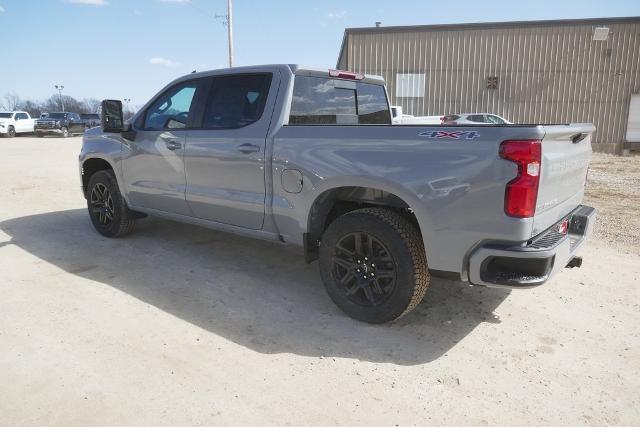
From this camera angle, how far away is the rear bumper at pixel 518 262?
2.82 metres

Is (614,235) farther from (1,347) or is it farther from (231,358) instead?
(1,347)

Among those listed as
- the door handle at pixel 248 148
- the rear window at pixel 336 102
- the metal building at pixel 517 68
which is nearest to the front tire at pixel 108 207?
the door handle at pixel 248 148

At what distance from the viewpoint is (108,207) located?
5.73 metres

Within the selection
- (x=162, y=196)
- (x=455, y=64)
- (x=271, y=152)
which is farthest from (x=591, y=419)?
(x=455, y=64)

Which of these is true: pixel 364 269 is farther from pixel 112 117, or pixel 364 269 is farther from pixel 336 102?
pixel 112 117

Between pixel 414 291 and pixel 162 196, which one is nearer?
pixel 414 291

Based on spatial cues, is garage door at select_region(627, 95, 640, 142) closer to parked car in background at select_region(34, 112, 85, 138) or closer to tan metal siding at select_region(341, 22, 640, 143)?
tan metal siding at select_region(341, 22, 640, 143)

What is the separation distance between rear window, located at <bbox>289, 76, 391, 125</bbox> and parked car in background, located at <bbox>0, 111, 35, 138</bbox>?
30240mm

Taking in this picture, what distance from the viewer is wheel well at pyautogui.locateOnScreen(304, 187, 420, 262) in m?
3.51

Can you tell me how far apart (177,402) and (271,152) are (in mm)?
1997

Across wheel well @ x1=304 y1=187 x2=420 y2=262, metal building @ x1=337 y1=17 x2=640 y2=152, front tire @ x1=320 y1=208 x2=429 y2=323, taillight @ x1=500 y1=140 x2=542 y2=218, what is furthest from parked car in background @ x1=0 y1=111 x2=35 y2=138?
taillight @ x1=500 y1=140 x2=542 y2=218

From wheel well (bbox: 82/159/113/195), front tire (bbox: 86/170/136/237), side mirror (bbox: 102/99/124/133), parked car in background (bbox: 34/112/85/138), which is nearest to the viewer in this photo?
side mirror (bbox: 102/99/124/133)

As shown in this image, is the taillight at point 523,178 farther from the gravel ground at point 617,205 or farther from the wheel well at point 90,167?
the wheel well at point 90,167

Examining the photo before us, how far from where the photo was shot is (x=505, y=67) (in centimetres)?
2405
